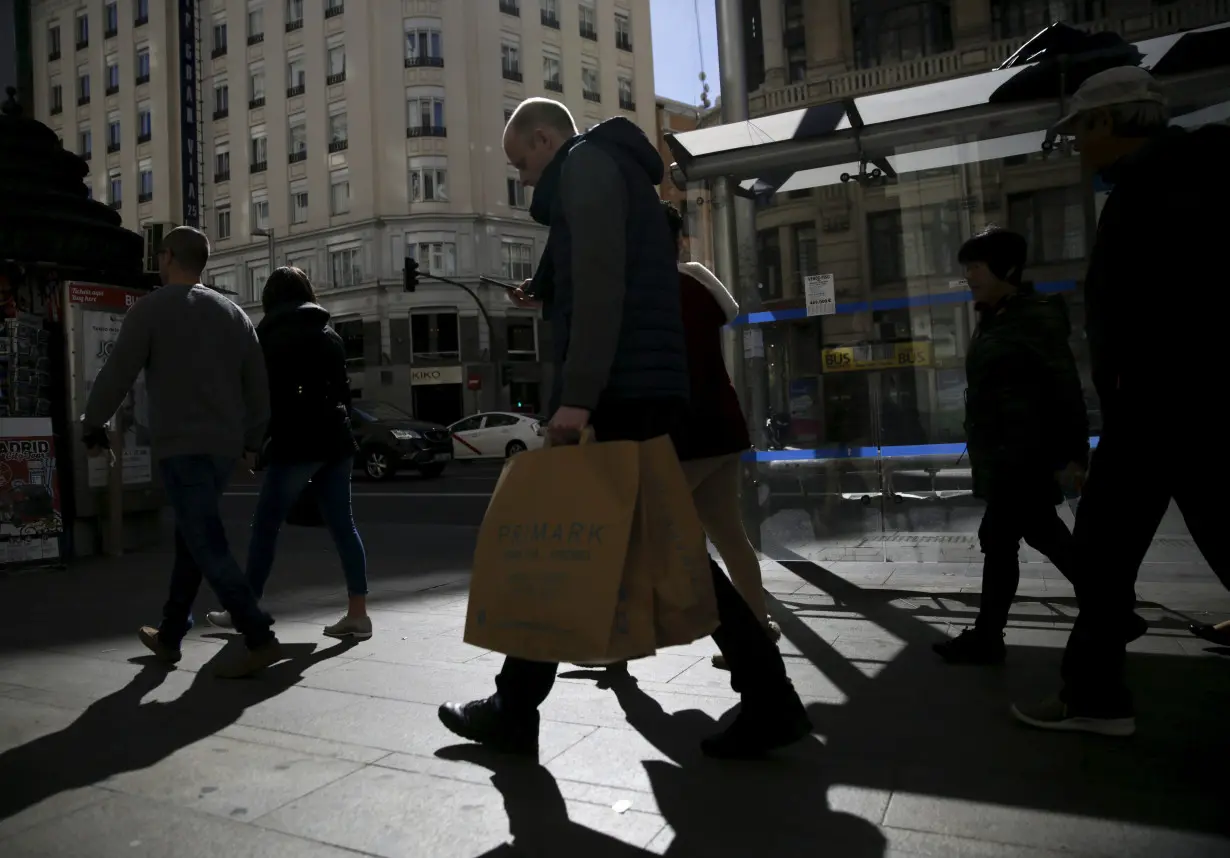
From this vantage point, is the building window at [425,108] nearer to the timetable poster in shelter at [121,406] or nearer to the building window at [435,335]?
the building window at [435,335]

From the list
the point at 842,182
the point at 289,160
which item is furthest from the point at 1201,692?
the point at 289,160

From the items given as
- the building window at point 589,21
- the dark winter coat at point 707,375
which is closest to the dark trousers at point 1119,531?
the dark winter coat at point 707,375

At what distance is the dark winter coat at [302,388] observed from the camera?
189 inches

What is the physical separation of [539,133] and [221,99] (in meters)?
49.2

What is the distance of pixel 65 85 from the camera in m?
51.9

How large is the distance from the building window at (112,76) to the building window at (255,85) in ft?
29.0

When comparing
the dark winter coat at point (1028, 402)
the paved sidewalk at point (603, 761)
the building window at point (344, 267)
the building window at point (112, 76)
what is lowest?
the paved sidewalk at point (603, 761)

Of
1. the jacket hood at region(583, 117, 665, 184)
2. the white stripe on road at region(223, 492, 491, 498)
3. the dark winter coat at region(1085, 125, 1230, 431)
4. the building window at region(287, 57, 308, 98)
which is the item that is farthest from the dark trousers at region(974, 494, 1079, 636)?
the building window at region(287, 57, 308, 98)

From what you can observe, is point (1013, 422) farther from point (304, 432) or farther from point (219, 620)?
point (219, 620)

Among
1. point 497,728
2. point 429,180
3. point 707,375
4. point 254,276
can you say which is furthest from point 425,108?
point 497,728

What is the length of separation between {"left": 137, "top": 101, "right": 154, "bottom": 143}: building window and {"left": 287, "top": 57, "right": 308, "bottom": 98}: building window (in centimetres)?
876

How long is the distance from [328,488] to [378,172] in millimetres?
39293

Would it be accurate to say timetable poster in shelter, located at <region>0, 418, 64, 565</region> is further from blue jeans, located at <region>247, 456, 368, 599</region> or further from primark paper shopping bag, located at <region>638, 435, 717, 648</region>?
primark paper shopping bag, located at <region>638, 435, 717, 648</region>

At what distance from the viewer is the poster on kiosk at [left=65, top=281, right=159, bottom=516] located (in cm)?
805
